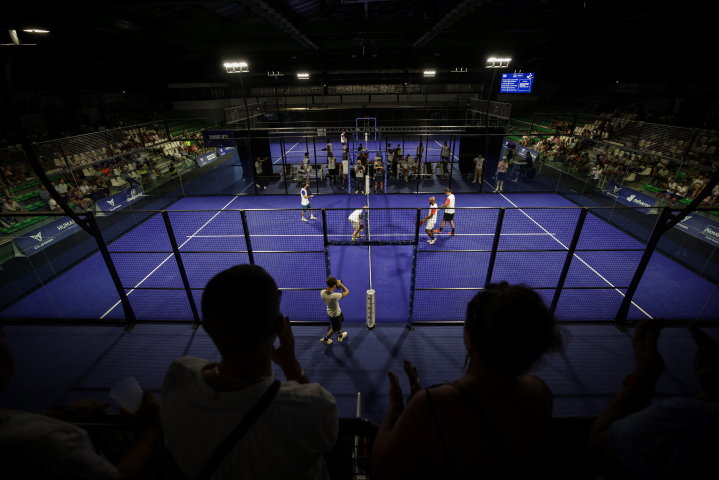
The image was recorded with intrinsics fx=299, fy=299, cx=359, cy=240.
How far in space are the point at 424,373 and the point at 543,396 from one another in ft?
14.8

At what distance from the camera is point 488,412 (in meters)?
1.34

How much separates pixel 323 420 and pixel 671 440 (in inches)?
59.2

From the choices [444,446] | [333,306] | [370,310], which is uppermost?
[444,446]

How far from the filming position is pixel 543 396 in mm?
1480

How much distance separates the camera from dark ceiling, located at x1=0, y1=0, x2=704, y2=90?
15039 mm

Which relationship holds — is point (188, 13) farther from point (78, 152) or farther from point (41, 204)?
point (41, 204)

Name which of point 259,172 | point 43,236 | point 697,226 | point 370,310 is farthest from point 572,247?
point 259,172

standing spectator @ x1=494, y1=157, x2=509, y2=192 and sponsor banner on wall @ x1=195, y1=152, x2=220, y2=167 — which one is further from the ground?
sponsor banner on wall @ x1=195, y1=152, x2=220, y2=167

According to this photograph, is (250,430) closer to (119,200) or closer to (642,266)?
(642,266)

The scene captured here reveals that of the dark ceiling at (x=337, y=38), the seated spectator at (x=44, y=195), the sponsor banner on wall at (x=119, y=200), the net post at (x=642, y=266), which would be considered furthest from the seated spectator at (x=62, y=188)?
the net post at (x=642, y=266)

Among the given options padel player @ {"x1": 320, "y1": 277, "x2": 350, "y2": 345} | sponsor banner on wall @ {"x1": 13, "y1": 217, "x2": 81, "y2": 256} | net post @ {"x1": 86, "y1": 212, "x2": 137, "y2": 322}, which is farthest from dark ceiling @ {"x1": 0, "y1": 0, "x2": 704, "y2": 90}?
padel player @ {"x1": 320, "y1": 277, "x2": 350, "y2": 345}

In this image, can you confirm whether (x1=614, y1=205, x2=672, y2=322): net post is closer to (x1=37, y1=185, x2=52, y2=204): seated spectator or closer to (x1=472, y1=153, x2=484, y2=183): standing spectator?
(x1=472, y1=153, x2=484, y2=183): standing spectator

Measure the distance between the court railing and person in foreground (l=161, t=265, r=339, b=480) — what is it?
15.2ft

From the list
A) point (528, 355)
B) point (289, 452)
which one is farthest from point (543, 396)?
point (289, 452)
